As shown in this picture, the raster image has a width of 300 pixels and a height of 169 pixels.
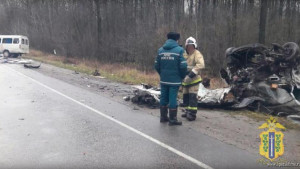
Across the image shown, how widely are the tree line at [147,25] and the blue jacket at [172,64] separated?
9972 millimetres

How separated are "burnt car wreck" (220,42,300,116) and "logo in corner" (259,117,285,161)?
30.8 inches

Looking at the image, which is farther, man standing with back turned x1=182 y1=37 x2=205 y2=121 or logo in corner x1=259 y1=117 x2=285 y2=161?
man standing with back turned x1=182 y1=37 x2=205 y2=121

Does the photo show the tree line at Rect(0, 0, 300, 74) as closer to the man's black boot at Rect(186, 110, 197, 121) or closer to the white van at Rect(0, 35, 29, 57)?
the white van at Rect(0, 35, 29, 57)

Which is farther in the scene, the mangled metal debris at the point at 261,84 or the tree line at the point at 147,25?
the tree line at the point at 147,25

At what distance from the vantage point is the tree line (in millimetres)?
16219

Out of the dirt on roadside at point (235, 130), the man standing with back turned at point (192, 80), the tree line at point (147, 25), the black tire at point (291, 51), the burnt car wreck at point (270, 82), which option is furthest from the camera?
the tree line at point (147, 25)

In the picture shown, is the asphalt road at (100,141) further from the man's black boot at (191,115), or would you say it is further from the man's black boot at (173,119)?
the man's black boot at (191,115)

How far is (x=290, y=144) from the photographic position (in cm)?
559

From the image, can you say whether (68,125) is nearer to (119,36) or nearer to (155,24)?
(155,24)

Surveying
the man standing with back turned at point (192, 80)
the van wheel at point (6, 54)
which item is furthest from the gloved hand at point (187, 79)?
the van wheel at point (6, 54)

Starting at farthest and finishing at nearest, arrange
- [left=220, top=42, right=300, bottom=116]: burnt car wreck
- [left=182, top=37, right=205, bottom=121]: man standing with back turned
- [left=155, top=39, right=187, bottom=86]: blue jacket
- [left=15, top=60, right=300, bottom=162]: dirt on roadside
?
[left=220, top=42, right=300, bottom=116]: burnt car wreck → [left=182, top=37, right=205, bottom=121]: man standing with back turned → [left=155, top=39, right=187, bottom=86]: blue jacket → [left=15, top=60, right=300, bottom=162]: dirt on roadside

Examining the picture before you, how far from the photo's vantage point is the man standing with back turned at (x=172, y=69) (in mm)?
6633

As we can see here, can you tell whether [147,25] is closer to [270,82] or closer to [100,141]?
[270,82]

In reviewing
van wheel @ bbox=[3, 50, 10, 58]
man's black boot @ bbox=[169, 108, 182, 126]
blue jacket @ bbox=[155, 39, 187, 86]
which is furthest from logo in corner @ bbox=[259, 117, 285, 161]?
van wheel @ bbox=[3, 50, 10, 58]
